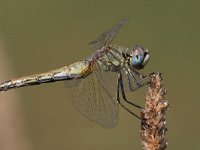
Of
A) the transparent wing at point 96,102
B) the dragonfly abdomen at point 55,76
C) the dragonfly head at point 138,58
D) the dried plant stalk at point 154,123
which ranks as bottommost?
the dried plant stalk at point 154,123

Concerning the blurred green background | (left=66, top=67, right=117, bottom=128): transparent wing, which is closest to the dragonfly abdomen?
(left=66, top=67, right=117, bottom=128): transparent wing

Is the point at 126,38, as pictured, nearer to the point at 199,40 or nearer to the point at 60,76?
the point at 199,40

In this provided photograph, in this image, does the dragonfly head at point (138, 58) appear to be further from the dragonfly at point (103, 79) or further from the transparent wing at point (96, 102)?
the transparent wing at point (96, 102)

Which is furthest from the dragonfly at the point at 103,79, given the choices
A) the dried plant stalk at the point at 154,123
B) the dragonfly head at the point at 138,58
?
the dried plant stalk at the point at 154,123

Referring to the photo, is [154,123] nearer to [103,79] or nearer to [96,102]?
[96,102]

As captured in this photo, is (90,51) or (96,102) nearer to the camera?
(96,102)

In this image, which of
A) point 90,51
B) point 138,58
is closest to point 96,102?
point 138,58

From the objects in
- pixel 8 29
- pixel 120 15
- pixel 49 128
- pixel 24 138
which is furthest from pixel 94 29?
pixel 24 138
